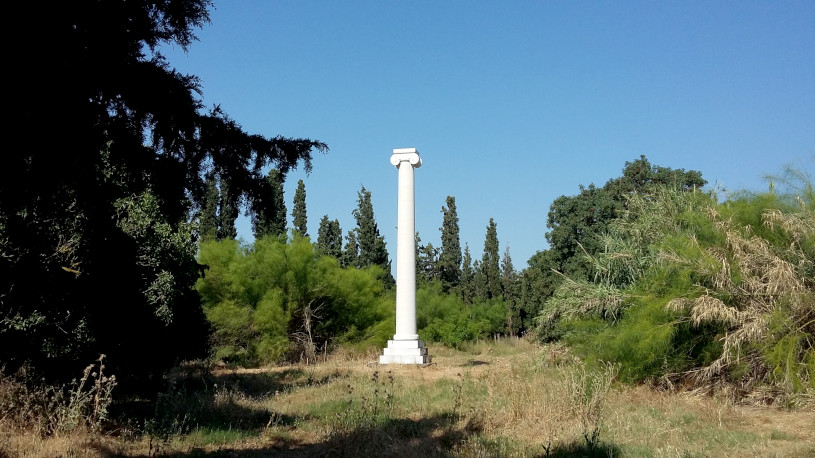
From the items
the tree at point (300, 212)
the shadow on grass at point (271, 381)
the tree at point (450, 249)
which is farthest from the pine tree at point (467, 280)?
the shadow on grass at point (271, 381)

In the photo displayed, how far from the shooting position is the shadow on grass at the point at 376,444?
7.07 meters

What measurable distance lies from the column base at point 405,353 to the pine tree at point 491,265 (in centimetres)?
2604

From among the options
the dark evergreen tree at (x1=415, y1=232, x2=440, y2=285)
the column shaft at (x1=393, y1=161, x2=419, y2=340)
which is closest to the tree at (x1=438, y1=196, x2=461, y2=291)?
the dark evergreen tree at (x1=415, y1=232, x2=440, y2=285)

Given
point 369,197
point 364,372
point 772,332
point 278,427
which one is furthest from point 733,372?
point 369,197

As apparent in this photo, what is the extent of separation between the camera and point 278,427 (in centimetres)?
911

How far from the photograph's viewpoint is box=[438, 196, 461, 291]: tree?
48.2 m

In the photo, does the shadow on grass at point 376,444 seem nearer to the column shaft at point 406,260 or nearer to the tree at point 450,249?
the column shaft at point 406,260

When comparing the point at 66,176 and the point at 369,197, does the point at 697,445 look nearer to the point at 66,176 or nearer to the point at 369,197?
the point at 66,176

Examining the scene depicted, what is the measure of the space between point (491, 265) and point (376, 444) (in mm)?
41466

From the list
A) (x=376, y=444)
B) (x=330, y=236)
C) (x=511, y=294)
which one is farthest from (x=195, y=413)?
(x=511, y=294)

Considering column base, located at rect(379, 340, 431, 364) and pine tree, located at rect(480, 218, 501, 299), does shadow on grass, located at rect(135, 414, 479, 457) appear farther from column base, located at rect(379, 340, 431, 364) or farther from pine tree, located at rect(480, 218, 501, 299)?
pine tree, located at rect(480, 218, 501, 299)

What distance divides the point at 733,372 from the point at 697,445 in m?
3.77

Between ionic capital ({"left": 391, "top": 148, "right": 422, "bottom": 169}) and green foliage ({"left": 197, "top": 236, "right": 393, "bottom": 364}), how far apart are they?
5310 mm

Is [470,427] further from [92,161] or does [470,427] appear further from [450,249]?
[450,249]
